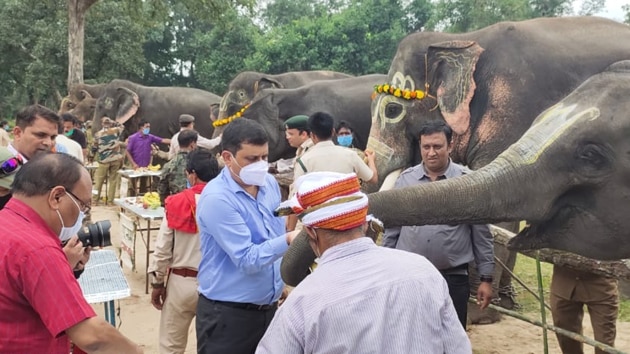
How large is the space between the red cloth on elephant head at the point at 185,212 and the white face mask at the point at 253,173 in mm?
1028

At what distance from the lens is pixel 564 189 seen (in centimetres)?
285

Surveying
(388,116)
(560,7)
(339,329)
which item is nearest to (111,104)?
(388,116)

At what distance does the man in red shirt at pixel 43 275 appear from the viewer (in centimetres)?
201

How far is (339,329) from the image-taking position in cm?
164

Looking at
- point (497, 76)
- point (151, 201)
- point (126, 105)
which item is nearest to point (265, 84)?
point (151, 201)

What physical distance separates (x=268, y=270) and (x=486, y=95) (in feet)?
10.7

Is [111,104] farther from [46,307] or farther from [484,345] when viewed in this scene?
[46,307]

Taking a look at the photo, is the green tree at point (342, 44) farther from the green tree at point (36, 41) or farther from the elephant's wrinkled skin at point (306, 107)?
the elephant's wrinkled skin at point (306, 107)

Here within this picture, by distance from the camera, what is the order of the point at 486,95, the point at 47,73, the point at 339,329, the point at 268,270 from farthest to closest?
1. the point at 47,73
2. the point at 486,95
3. the point at 268,270
4. the point at 339,329

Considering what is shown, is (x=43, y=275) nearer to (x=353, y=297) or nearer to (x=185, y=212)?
(x=353, y=297)

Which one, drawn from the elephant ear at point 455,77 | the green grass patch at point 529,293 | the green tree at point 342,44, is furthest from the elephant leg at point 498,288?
the green tree at point 342,44

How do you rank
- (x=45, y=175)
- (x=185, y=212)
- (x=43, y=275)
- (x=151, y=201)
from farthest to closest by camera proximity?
1. (x=151, y=201)
2. (x=185, y=212)
3. (x=45, y=175)
4. (x=43, y=275)

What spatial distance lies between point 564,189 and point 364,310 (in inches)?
63.6

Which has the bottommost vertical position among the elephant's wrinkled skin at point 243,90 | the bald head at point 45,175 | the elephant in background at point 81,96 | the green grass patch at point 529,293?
the elephant in background at point 81,96
